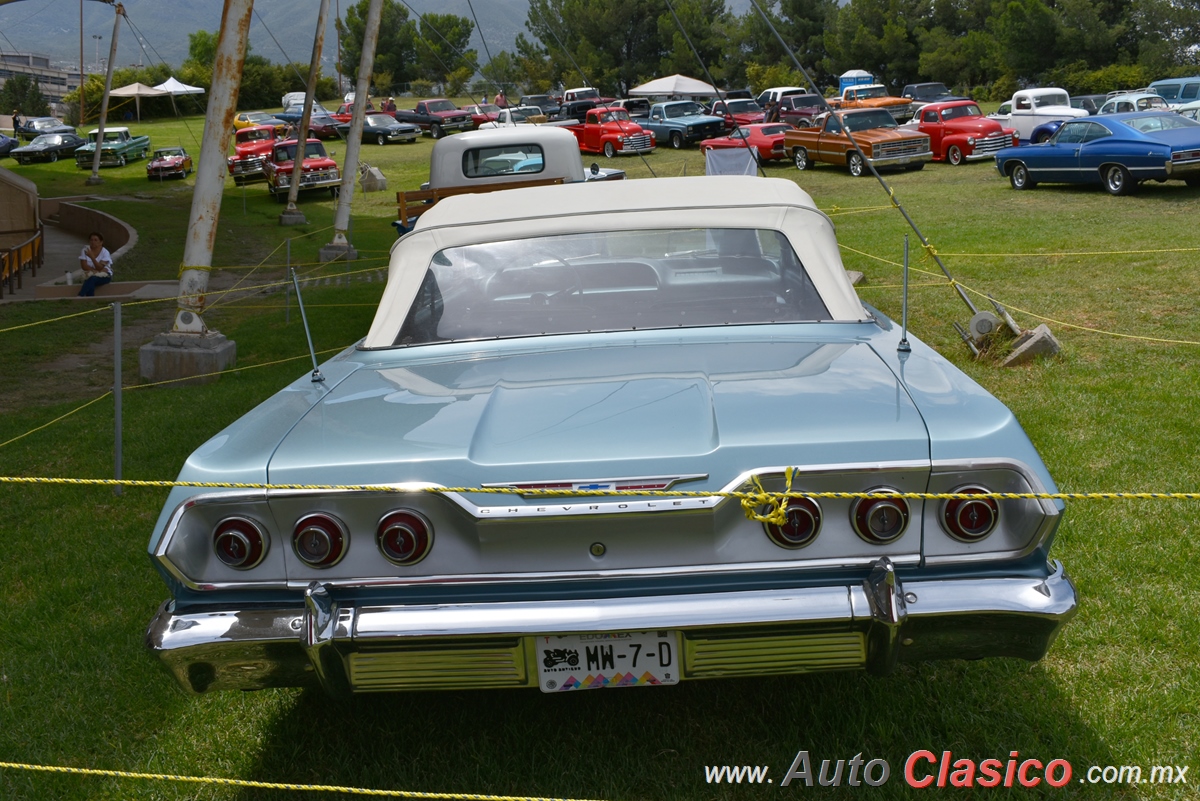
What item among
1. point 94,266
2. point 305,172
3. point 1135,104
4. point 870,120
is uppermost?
point 1135,104

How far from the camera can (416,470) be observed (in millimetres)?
2861

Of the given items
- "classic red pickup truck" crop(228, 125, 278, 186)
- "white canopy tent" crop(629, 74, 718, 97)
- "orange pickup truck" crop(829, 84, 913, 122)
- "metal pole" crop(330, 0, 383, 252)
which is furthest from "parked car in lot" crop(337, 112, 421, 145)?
"metal pole" crop(330, 0, 383, 252)

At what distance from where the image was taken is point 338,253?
63.1 ft

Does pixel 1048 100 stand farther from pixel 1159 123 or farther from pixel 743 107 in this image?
pixel 743 107

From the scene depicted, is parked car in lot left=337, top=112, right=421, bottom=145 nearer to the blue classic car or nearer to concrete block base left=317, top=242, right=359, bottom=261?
the blue classic car

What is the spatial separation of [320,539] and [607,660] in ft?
2.60

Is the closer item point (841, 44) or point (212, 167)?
point (212, 167)

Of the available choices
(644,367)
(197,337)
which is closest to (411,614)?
(644,367)

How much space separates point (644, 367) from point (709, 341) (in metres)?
0.45

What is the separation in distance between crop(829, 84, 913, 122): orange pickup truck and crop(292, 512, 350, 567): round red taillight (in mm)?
34506

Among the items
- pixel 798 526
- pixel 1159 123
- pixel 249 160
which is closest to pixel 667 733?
pixel 798 526

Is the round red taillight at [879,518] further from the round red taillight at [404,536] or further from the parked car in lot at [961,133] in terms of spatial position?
the parked car in lot at [961,133]

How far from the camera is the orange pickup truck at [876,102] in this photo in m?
38.5

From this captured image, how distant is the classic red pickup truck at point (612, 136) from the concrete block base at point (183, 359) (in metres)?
24.4
